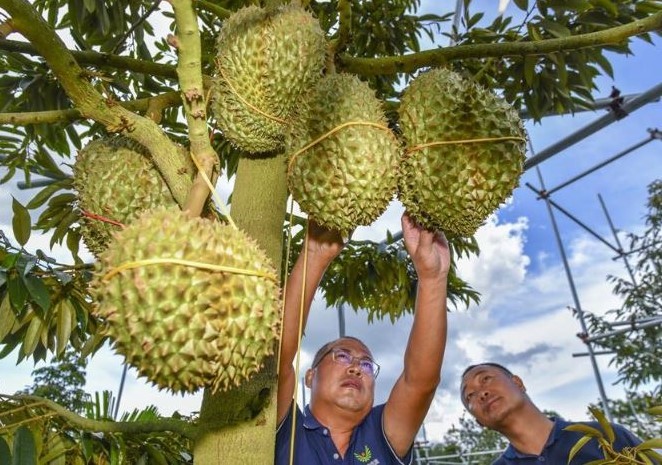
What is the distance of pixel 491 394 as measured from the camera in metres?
2.29

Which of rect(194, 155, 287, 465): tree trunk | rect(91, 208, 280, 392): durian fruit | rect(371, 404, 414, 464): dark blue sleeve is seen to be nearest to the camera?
rect(91, 208, 280, 392): durian fruit

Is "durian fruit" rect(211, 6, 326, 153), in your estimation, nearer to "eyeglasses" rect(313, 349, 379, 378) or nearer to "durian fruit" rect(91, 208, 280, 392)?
"durian fruit" rect(91, 208, 280, 392)

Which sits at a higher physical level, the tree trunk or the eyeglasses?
the eyeglasses

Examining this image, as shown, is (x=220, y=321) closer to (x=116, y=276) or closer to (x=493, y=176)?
(x=116, y=276)

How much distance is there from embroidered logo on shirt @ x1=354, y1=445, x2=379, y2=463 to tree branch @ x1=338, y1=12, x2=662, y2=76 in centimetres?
117

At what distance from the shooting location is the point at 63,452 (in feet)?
3.73

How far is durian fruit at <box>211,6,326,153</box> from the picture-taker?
3.63 feet

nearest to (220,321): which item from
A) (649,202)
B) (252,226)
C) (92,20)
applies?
(252,226)

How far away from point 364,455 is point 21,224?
120cm

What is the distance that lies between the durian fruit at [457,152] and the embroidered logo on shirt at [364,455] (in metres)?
0.97

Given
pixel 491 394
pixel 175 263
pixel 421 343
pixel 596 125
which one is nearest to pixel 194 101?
pixel 175 263

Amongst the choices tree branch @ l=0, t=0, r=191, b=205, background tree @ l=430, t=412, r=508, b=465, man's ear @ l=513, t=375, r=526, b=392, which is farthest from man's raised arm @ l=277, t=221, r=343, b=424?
background tree @ l=430, t=412, r=508, b=465

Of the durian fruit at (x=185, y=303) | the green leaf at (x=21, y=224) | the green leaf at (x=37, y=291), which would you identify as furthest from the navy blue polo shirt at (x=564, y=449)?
the green leaf at (x=21, y=224)

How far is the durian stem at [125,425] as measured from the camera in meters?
0.98
